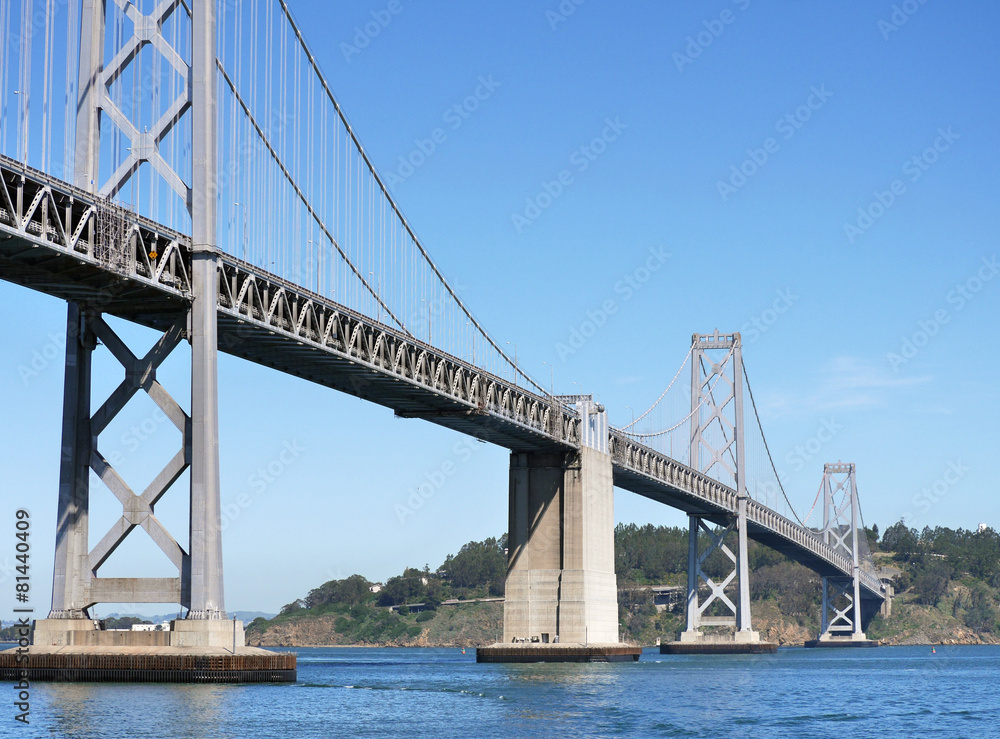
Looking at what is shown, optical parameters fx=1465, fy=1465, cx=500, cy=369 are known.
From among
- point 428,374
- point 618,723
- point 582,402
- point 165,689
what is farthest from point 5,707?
point 582,402

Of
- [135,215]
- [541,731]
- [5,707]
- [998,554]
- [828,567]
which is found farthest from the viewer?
[998,554]

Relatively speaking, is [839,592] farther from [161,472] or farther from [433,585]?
[161,472]

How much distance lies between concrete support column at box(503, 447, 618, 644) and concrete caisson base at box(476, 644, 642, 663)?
458mm

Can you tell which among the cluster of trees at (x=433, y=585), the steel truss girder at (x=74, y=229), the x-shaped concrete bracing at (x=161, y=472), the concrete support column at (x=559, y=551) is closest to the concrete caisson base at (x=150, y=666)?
the x-shaped concrete bracing at (x=161, y=472)

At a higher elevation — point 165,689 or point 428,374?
point 428,374

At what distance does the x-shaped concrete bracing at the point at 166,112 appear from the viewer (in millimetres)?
34406

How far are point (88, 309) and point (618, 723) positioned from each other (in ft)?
51.0

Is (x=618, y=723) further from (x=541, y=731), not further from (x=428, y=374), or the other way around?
(x=428, y=374)

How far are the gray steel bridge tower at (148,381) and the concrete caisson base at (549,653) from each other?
1046 inches

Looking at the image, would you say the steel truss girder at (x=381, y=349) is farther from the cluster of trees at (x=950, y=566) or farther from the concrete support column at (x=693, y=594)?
the cluster of trees at (x=950, y=566)

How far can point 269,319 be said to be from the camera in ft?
123

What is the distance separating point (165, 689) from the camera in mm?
30469

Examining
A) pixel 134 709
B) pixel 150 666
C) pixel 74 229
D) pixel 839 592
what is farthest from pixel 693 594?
pixel 134 709

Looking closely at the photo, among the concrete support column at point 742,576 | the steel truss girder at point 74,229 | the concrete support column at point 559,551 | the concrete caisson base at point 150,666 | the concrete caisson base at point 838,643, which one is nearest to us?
the steel truss girder at point 74,229
